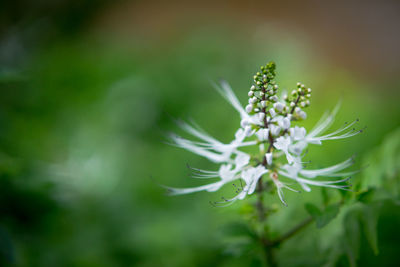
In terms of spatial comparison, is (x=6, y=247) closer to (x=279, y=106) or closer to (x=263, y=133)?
(x=263, y=133)

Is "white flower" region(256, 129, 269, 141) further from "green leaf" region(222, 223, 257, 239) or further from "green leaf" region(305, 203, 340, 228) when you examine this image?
"green leaf" region(222, 223, 257, 239)

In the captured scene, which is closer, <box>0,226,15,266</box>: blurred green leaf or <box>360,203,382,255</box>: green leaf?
<box>360,203,382,255</box>: green leaf

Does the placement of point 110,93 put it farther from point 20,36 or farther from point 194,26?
point 194,26

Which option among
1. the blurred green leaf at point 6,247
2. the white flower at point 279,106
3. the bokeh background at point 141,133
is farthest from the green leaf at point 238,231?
the blurred green leaf at point 6,247

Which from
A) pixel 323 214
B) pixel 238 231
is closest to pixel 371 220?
pixel 323 214

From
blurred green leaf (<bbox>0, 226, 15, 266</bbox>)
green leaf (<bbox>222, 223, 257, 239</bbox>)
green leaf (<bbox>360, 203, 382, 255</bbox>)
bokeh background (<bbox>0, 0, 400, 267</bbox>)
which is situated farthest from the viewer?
bokeh background (<bbox>0, 0, 400, 267</bbox>)

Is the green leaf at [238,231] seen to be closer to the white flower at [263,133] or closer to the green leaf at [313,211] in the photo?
the green leaf at [313,211]

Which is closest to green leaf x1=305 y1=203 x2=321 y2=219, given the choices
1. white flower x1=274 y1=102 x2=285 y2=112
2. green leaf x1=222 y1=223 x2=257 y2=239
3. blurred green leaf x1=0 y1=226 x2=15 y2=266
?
green leaf x1=222 y1=223 x2=257 y2=239
